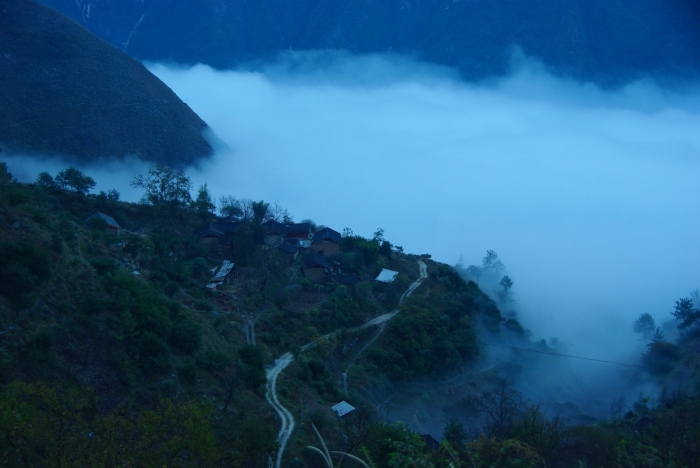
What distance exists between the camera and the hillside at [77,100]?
44.5 metres

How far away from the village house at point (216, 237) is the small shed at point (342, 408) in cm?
1449

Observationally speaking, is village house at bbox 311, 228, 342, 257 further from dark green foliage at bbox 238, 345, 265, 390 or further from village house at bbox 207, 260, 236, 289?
dark green foliage at bbox 238, 345, 265, 390

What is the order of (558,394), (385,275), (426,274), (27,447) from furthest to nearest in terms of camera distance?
(426,274) < (385,275) < (558,394) < (27,447)

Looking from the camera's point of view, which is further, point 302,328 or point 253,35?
point 253,35

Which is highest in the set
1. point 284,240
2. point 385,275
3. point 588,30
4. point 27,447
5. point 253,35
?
point 253,35

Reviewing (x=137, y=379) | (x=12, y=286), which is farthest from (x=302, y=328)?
(x=12, y=286)

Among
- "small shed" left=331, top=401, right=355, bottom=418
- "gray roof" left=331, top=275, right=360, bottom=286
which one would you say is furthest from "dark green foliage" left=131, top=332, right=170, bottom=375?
"gray roof" left=331, top=275, right=360, bottom=286

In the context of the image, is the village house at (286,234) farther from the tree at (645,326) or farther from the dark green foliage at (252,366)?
the tree at (645,326)

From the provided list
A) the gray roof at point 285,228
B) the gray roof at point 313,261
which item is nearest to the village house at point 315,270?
the gray roof at point 313,261

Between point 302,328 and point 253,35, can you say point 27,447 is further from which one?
point 253,35

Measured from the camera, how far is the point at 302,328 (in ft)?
82.6

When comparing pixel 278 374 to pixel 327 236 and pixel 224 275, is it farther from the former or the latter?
pixel 327 236

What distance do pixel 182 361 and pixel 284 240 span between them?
64.8 ft

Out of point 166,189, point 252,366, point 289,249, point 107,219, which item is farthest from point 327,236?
point 252,366
